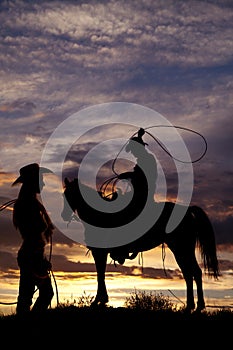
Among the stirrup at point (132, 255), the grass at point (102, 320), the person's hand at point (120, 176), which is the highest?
the person's hand at point (120, 176)

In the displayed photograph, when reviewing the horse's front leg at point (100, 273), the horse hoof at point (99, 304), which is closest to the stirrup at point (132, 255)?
the horse's front leg at point (100, 273)

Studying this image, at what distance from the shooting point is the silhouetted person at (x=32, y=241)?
394 inches

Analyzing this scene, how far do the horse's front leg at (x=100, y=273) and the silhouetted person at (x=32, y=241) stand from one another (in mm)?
3934

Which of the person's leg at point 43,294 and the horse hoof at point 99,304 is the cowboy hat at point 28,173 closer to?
the person's leg at point 43,294

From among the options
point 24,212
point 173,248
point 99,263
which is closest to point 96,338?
point 24,212

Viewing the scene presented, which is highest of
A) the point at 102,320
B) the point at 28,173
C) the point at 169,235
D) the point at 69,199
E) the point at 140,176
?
the point at 140,176

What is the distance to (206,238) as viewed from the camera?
16078 mm

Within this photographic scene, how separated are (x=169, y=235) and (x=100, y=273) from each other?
2.84 meters

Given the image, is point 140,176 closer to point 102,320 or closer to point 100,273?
point 100,273

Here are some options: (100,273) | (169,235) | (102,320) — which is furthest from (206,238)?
(102,320)

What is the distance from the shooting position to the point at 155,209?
16.3 metres

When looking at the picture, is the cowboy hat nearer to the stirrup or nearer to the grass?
the grass

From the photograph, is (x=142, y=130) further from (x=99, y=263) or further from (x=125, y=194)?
(x=99, y=263)

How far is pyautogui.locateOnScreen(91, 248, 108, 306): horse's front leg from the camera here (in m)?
14.0
